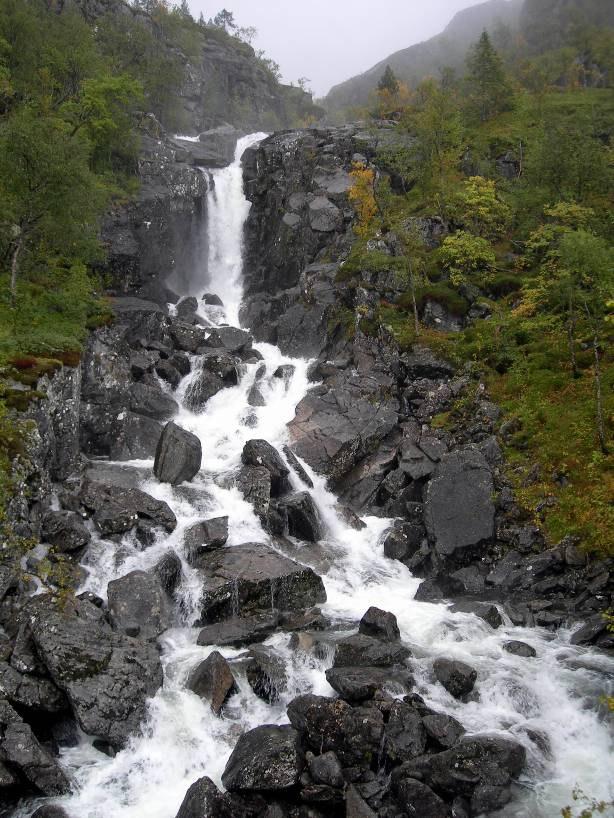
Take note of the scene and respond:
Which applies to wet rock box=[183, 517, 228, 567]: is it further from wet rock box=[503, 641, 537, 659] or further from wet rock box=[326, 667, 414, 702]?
wet rock box=[503, 641, 537, 659]

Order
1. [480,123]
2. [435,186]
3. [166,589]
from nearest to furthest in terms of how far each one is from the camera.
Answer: [166,589], [435,186], [480,123]

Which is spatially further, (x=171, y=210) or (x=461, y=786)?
(x=171, y=210)

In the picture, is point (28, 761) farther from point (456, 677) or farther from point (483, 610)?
point (483, 610)

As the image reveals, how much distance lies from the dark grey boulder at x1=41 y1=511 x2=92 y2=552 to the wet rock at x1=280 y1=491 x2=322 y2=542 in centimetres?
801

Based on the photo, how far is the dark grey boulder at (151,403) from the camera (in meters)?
29.9

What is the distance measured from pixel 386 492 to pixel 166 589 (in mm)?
10957

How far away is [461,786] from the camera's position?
465 inches

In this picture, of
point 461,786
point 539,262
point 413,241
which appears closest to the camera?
point 461,786

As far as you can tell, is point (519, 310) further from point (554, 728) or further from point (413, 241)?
point (554, 728)

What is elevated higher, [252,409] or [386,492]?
[252,409]

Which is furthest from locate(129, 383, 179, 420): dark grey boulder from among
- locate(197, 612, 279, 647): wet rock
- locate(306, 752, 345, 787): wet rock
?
locate(306, 752, 345, 787): wet rock

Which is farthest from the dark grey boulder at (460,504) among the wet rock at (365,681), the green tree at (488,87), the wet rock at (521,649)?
the green tree at (488,87)

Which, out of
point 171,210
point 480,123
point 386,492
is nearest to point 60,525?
point 386,492

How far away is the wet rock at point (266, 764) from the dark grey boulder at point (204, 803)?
59cm
